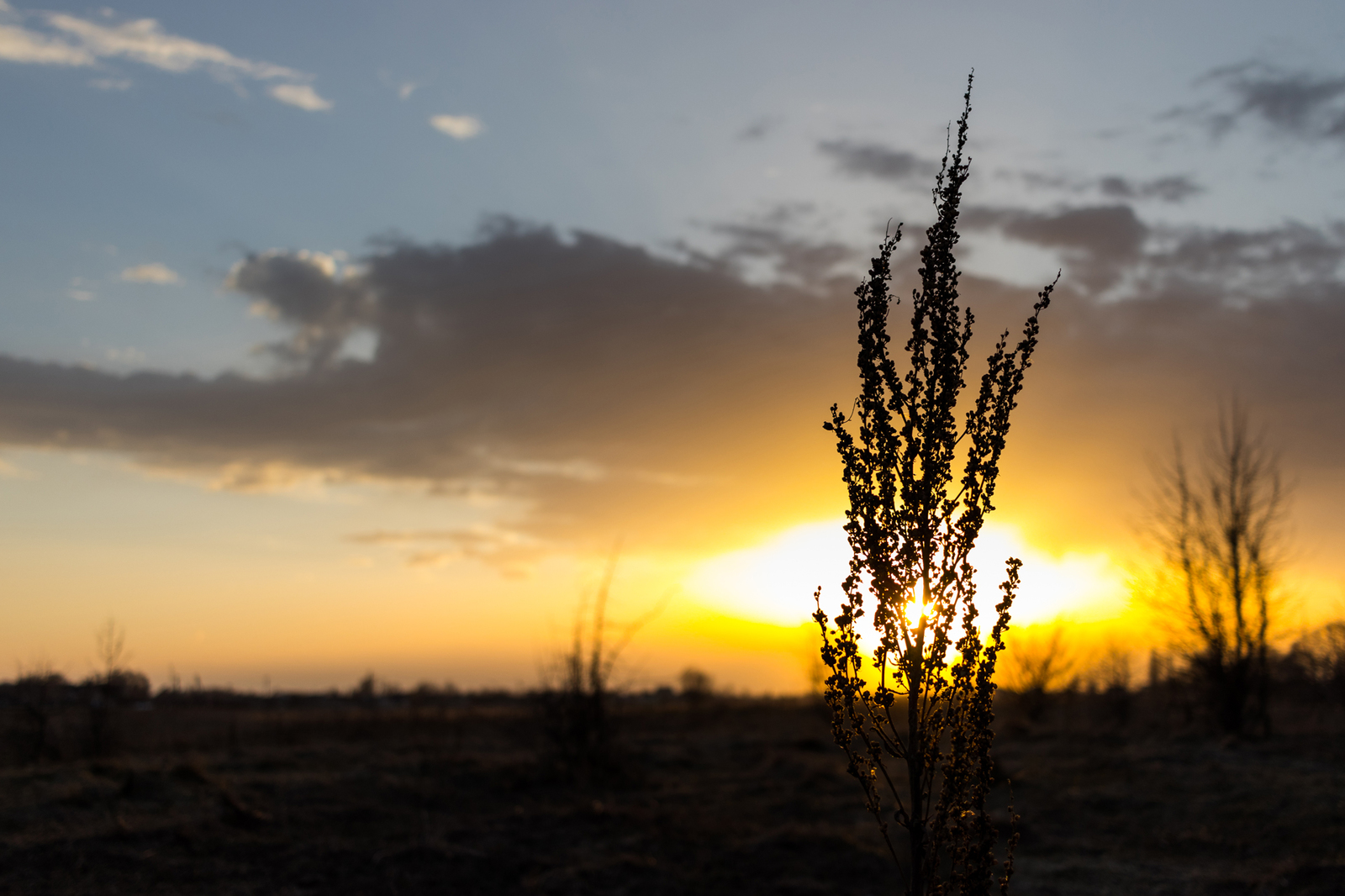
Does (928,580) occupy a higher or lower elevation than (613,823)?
higher

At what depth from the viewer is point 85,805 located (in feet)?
35.7

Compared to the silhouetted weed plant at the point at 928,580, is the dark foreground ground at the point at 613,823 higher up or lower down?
lower down

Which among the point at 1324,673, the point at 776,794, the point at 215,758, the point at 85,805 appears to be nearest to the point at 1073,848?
the point at 776,794

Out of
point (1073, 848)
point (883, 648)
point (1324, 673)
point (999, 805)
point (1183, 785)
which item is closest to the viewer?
point (883, 648)

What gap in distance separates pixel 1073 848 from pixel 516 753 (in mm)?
10033

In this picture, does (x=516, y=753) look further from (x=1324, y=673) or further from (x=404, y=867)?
(x=1324, y=673)

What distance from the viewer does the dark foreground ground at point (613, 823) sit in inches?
359

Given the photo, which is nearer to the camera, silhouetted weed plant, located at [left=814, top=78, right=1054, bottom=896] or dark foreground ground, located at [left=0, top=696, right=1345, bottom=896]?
silhouetted weed plant, located at [left=814, top=78, right=1054, bottom=896]

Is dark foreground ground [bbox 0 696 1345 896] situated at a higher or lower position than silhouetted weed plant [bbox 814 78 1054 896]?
lower

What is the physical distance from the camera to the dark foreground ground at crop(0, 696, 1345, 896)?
29.9ft

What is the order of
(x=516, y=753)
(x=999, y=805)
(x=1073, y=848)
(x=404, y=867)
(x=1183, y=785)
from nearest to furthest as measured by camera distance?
(x=404, y=867) → (x=1073, y=848) → (x=1183, y=785) → (x=999, y=805) → (x=516, y=753)

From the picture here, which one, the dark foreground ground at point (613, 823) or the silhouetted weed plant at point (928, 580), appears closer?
the silhouetted weed plant at point (928, 580)

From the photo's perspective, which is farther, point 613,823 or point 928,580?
point 613,823

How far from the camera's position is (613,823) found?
11.8 meters
